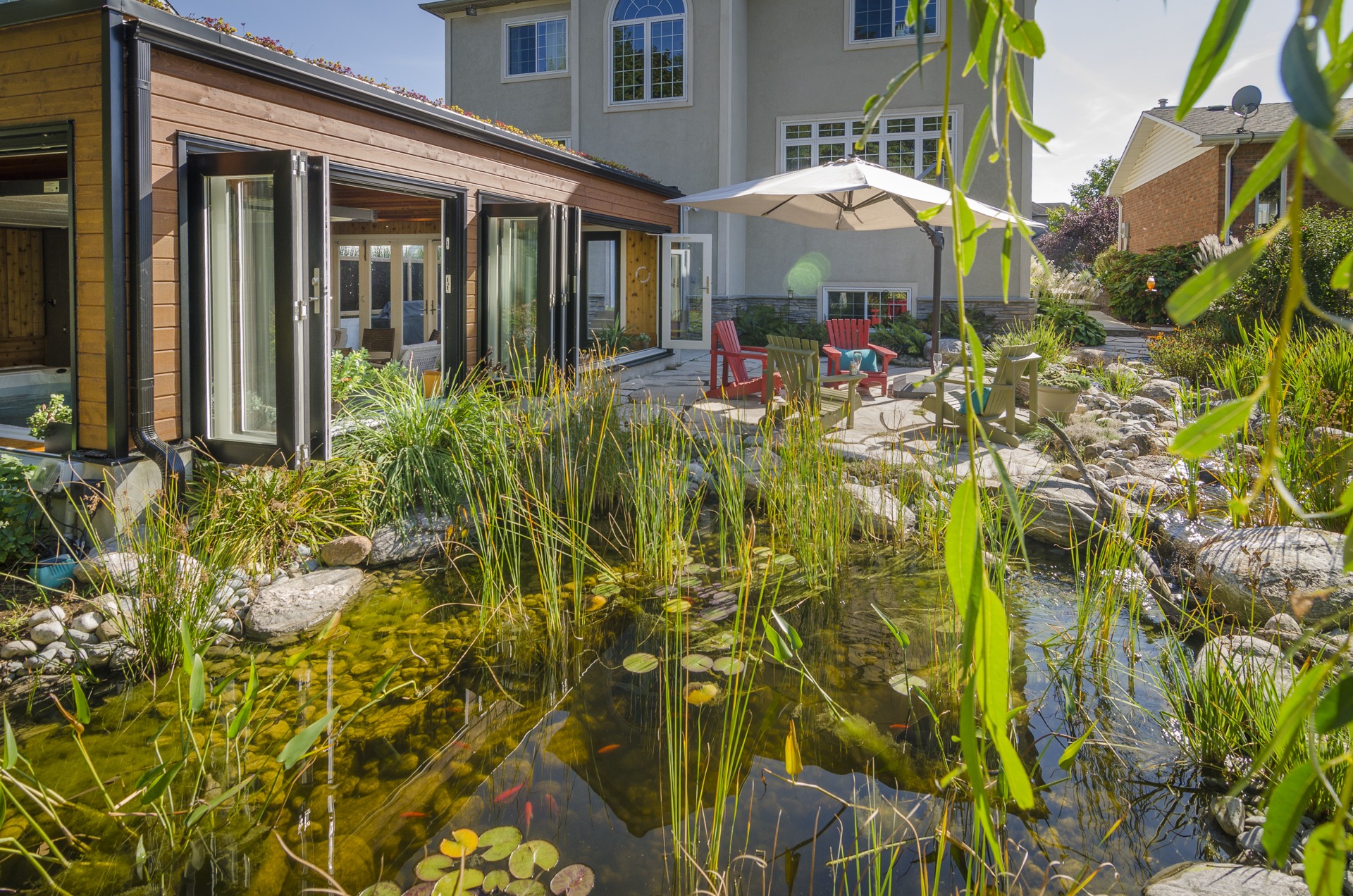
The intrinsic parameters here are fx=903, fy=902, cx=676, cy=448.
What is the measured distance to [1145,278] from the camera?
17406 millimetres

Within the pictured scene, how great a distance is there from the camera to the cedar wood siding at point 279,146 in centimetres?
501

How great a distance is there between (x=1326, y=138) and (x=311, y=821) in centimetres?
289

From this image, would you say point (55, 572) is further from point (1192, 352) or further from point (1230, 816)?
point (1192, 352)

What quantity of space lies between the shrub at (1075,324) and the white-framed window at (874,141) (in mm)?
3055

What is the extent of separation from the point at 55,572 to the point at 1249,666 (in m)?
4.88

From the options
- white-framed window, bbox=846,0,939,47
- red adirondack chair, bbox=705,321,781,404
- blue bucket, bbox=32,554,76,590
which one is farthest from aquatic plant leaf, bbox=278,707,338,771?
white-framed window, bbox=846,0,939,47

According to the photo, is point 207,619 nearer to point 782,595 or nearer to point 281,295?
point 281,295

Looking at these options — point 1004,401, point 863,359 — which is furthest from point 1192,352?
point 1004,401

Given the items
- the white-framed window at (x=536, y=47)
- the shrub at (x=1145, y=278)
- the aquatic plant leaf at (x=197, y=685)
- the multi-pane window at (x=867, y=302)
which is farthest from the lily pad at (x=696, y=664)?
the shrub at (x=1145, y=278)

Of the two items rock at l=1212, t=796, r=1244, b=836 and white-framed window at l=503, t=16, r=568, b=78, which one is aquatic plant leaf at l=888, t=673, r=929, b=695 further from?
white-framed window at l=503, t=16, r=568, b=78

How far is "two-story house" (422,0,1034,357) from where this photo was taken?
1414 cm

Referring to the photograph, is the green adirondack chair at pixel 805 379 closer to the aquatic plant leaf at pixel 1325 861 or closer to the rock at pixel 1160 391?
the rock at pixel 1160 391

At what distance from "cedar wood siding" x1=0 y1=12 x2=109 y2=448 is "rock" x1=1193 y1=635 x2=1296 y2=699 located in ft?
17.3

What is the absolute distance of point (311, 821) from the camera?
2.65m
